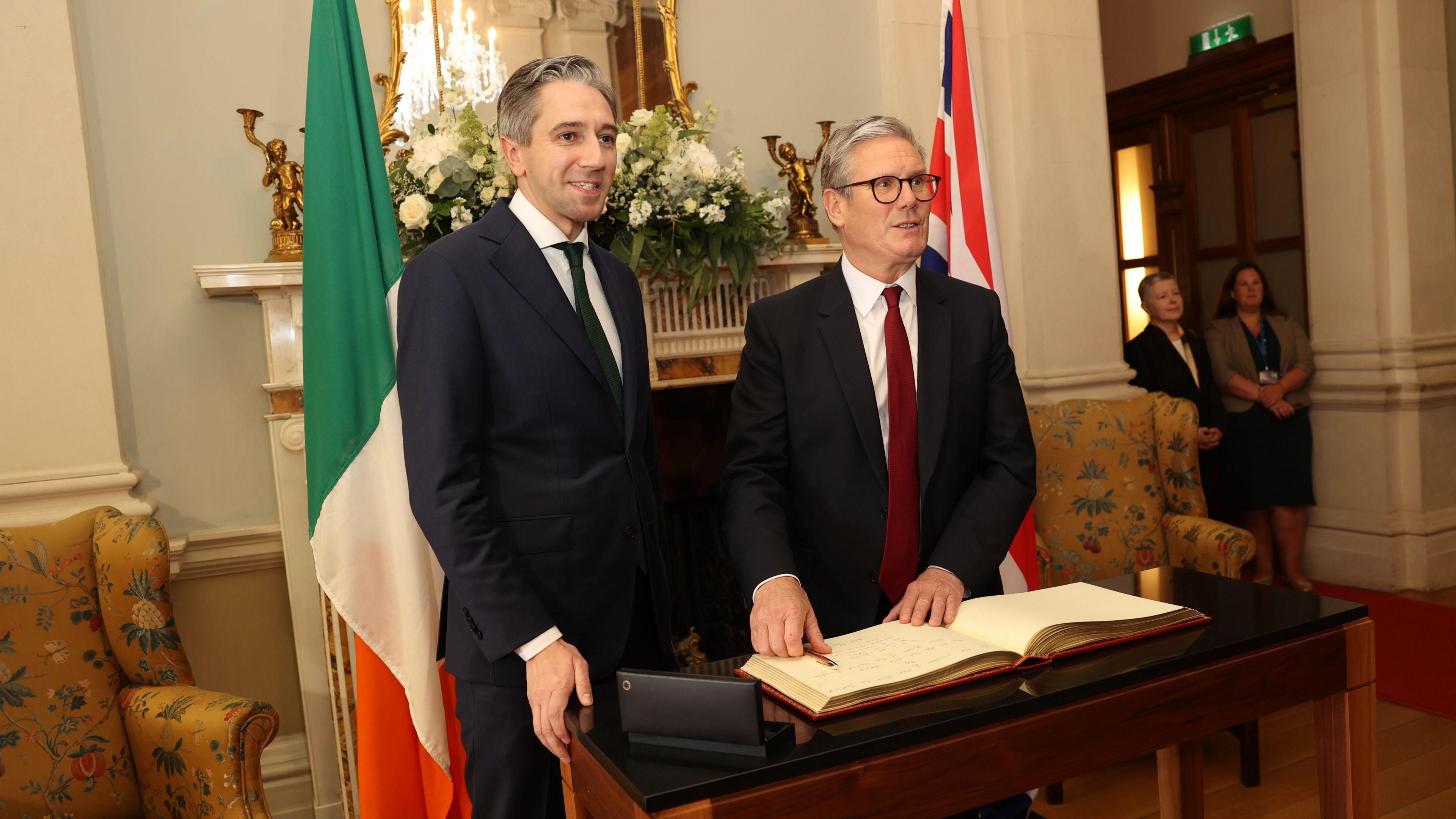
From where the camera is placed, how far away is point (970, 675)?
116 centimetres

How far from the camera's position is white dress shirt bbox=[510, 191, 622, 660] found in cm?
153

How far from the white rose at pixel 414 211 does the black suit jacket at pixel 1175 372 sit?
327 cm

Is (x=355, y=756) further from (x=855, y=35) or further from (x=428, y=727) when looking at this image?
(x=855, y=35)

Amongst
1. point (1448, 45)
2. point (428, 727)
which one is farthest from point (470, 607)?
point (1448, 45)

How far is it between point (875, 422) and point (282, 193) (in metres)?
1.73

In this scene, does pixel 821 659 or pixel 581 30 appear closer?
pixel 821 659

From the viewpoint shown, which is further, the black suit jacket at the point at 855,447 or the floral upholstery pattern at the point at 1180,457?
the floral upholstery pattern at the point at 1180,457

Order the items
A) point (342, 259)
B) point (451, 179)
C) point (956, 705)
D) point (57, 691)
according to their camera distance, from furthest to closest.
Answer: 1. point (451, 179)
2. point (342, 259)
3. point (57, 691)
4. point (956, 705)

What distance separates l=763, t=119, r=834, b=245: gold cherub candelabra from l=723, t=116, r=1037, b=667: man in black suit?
1364 mm

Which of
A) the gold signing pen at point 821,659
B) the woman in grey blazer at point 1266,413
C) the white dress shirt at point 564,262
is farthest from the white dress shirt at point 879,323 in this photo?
the woman in grey blazer at point 1266,413

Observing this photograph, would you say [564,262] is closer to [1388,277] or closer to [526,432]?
[526,432]

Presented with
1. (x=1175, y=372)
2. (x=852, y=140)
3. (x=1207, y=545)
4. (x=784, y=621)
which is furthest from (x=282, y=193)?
(x=1175, y=372)

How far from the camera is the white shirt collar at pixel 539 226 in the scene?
5.01ft

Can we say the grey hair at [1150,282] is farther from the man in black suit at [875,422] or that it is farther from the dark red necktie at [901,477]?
the dark red necktie at [901,477]
